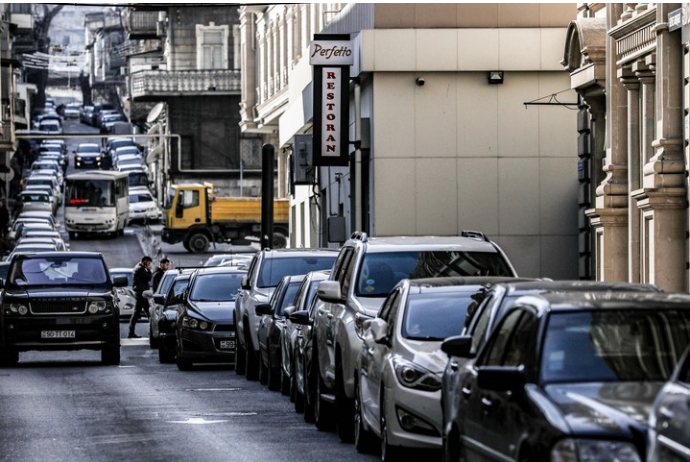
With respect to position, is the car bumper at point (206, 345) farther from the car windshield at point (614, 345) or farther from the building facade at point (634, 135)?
the car windshield at point (614, 345)

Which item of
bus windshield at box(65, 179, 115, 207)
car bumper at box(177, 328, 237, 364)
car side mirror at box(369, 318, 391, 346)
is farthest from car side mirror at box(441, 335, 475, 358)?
bus windshield at box(65, 179, 115, 207)

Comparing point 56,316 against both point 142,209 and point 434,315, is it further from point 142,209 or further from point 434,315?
point 142,209

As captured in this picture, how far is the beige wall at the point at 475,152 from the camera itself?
36812 mm

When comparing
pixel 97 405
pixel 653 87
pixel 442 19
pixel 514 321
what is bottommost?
pixel 97 405

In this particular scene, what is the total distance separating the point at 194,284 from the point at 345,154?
11651mm

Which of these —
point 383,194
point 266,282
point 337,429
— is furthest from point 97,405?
point 383,194

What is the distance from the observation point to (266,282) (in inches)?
976

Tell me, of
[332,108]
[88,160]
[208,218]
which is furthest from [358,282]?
[88,160]

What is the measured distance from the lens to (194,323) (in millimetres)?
25750

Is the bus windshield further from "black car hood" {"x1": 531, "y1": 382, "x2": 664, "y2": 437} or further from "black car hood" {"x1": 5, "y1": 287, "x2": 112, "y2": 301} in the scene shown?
"black car hood" {"x1": 531, "y1": 382, "x2": 664, "y2": 437}

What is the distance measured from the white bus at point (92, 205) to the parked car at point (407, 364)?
69.6 m

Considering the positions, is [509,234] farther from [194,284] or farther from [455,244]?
[455,244]

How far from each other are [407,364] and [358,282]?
3770mm

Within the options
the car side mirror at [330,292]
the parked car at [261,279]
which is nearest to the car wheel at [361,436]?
the car side mirror at [330,292]
